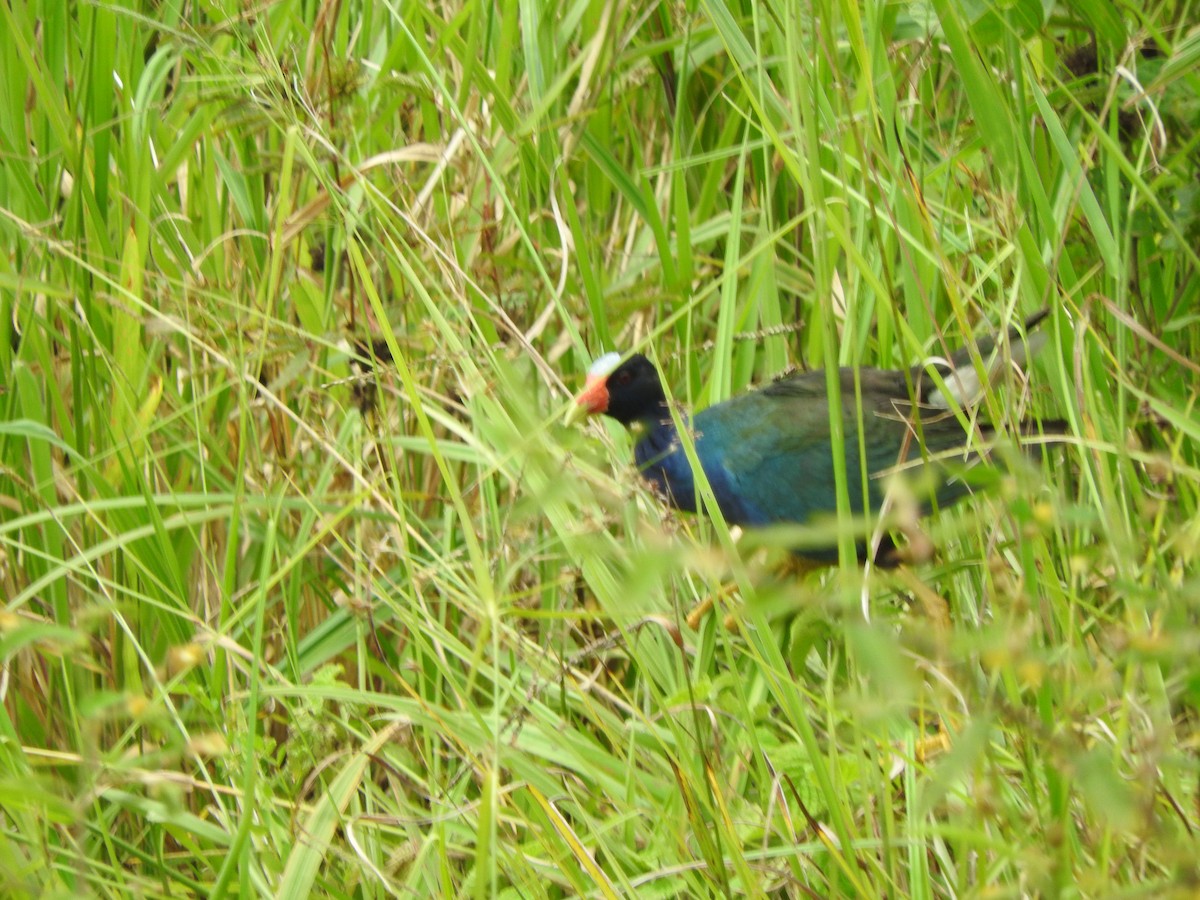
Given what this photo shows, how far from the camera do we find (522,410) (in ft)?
3.39

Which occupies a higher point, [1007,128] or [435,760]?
[1007,128]

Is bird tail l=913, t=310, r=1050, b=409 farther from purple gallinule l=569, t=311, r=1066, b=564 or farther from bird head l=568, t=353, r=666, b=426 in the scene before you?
bird head l=568, t=353, r=666, b=426

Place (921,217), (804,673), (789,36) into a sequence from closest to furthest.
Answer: (789,36) < (921,217) < (804,673)

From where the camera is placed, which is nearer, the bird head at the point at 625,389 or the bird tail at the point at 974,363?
the bird tail at the point at 974,363

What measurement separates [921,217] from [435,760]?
37.7 inches

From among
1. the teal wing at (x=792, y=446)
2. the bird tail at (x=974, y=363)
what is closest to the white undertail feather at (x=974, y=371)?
the bird tail at (x=974, y=363)

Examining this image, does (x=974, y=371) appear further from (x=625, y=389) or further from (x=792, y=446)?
(x=625, y=389)

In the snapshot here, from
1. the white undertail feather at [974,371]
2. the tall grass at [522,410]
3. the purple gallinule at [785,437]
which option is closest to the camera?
the tall grass at [522,410]

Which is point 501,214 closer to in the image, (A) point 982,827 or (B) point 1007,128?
(B) point 1007,128

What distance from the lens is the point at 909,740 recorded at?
5.16 ft

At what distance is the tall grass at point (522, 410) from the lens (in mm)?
1438

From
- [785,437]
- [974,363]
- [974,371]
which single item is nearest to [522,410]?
[974,363]

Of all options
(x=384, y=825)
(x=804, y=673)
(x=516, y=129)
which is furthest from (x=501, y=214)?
(x=384, y=825)

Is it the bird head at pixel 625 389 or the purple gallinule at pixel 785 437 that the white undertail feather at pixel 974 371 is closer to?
the purple gallinule at pixel 785 437
